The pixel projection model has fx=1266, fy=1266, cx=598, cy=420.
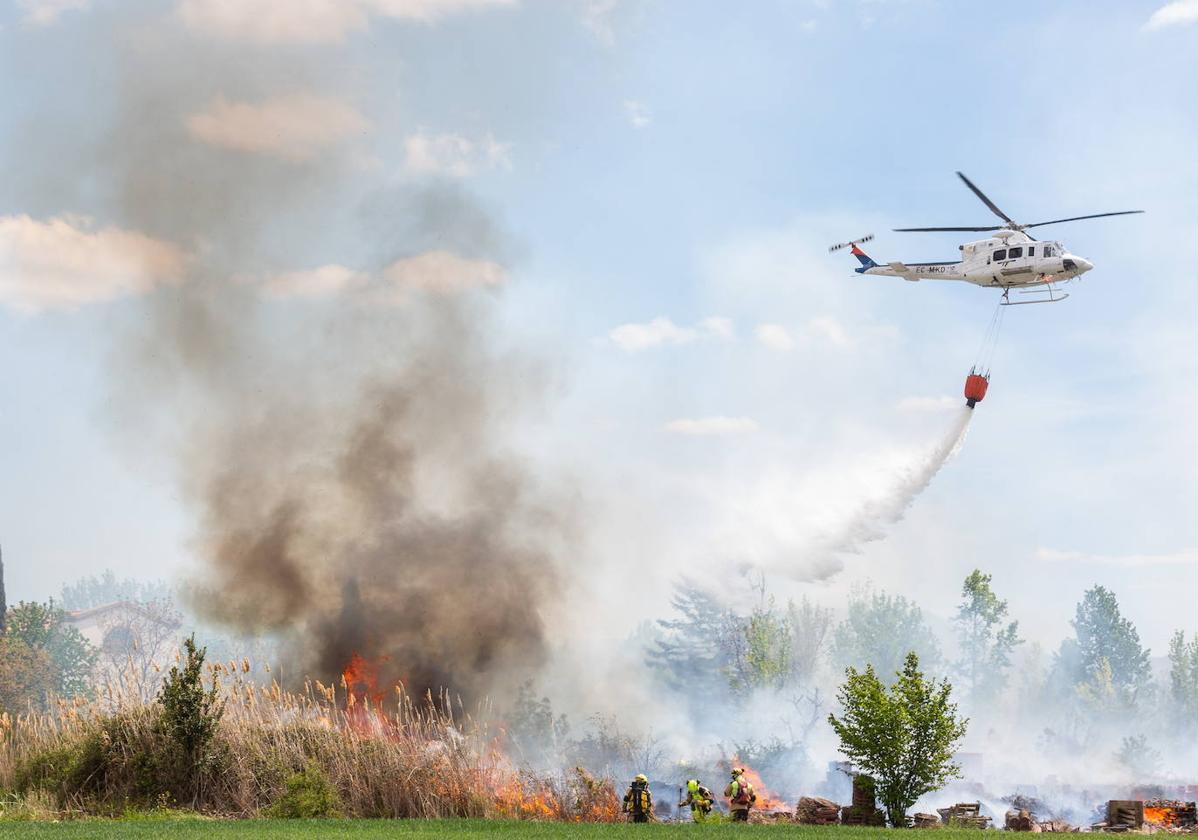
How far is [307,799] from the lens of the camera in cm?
2586

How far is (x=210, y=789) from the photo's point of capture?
27.0 meters

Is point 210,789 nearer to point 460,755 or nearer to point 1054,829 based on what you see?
→ point 460,755

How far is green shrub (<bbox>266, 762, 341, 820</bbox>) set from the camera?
25.8 m

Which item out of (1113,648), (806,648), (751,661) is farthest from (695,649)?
(1113,648)

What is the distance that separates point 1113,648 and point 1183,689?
10.1m

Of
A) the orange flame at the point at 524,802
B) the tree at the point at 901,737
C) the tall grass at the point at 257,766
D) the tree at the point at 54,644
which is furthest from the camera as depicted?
the tree at the point at 54,644

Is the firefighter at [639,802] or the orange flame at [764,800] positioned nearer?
the firefighter at [639,802]

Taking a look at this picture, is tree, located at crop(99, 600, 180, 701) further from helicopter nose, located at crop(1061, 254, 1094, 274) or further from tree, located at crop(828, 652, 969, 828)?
helicopter nose, located at crop(1061, 254, 1094, 274)

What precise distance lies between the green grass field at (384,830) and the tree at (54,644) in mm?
47998

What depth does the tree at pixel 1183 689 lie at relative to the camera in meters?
105

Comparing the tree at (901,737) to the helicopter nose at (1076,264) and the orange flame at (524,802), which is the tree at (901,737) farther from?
the helicopter nose at (1076,264)

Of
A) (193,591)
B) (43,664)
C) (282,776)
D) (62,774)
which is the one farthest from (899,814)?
(43,664)

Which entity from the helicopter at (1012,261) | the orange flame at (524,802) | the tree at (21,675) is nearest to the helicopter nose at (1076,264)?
the helicopter at (1012,261)

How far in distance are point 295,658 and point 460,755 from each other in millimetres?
21452
